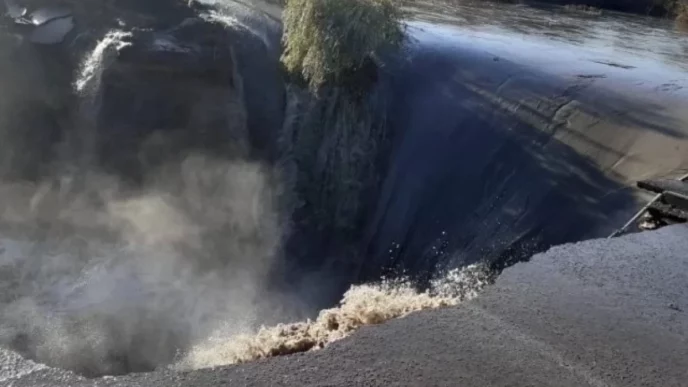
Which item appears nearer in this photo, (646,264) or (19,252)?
(646,264)

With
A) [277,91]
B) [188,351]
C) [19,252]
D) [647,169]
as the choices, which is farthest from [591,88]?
[19,252]

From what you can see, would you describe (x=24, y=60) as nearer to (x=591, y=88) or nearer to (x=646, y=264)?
(x=591, y=88)

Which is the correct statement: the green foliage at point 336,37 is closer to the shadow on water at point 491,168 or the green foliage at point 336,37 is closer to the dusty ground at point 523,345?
the shadow on water at point 491,168

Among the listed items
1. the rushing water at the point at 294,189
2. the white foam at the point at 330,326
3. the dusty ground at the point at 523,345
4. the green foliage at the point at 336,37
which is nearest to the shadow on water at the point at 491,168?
the rushing water at the point at 294,189

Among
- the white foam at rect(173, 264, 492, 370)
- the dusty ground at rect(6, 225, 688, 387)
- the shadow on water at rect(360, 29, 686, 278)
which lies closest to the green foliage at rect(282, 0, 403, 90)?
the shadow on water at rect(360, 29, 686, 278)

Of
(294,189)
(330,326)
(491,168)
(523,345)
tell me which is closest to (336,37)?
(294,189)

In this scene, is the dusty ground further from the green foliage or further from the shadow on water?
the green foliage

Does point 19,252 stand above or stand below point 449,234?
below
